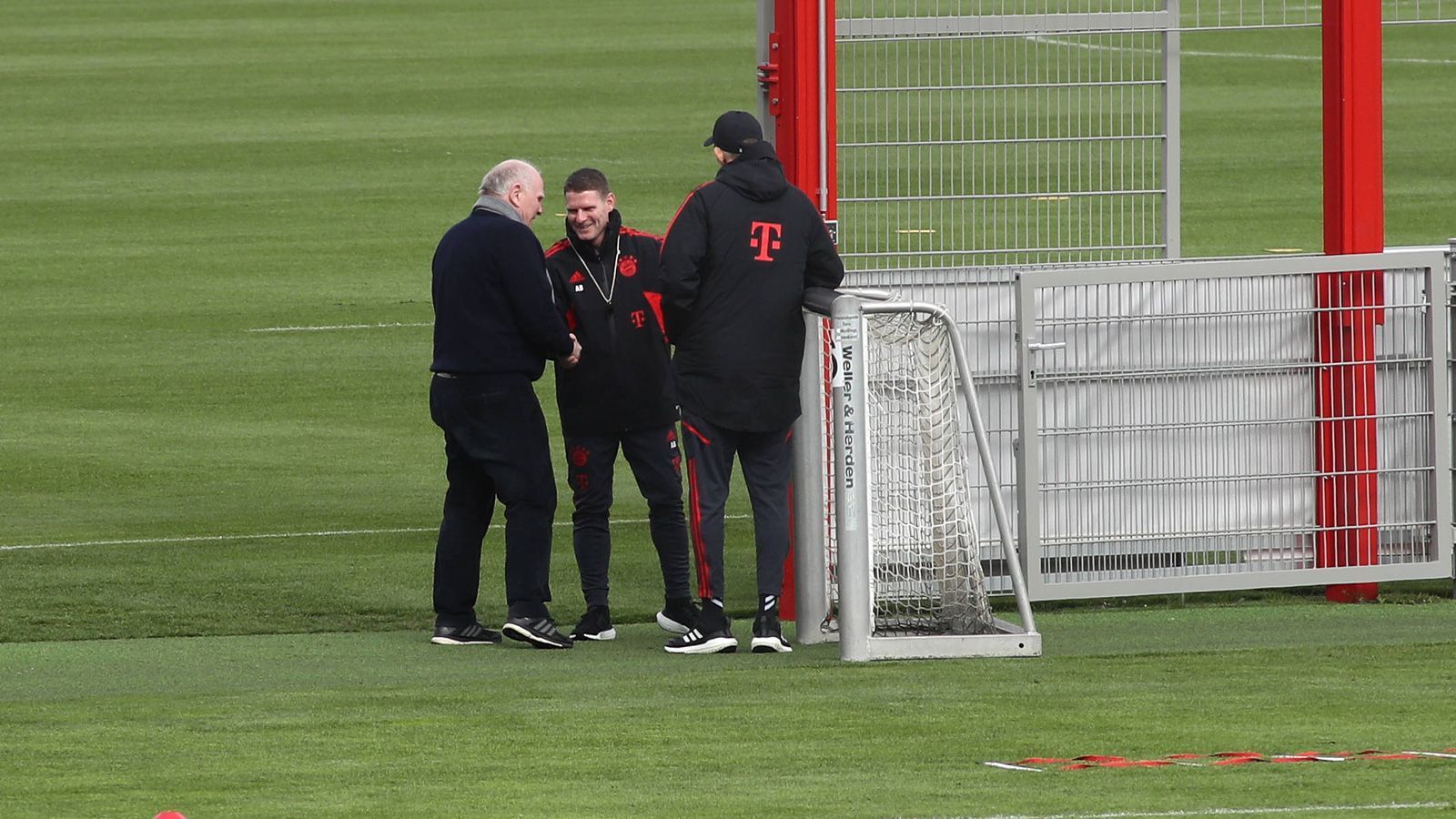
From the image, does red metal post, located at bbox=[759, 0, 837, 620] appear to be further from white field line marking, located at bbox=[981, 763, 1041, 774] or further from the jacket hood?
white field line marking, located at bbox=[981, 763, 1041, 774]

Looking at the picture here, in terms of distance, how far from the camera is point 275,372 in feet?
52.5

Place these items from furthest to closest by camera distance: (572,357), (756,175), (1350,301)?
1. (1350,301)
2. (572,357)
3. (756,175)

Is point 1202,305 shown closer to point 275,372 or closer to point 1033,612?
point 1033,612

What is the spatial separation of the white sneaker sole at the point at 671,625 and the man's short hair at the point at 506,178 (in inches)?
61.4

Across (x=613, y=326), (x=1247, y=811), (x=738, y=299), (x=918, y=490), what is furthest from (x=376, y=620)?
(x=1247, y=811)

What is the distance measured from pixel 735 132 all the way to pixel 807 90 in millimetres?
912

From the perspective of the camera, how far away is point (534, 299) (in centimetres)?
863

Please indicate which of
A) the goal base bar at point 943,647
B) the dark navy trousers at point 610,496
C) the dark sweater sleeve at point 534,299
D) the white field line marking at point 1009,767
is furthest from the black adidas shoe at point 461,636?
the white field line marking at point 1009,767

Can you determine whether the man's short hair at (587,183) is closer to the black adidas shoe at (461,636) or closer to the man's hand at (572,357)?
the man's hand at (572,357)

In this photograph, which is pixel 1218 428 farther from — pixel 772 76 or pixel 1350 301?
pixel 772 76

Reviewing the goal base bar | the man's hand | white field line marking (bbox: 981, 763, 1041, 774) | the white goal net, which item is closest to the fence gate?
the white goal net

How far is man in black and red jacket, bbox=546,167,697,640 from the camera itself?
349 inches

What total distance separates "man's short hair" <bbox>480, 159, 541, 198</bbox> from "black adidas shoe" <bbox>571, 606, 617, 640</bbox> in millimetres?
1446

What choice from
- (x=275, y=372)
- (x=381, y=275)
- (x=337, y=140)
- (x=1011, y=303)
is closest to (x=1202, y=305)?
(x=1011, y=303)
